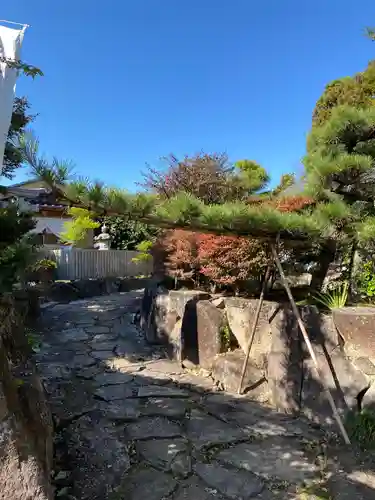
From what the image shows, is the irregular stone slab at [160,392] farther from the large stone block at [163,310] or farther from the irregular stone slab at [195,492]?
the irregular stone slab at [195,492]

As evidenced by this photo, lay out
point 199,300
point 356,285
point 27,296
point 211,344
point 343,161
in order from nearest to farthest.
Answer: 1. point 343,161
2. point 356,285
3. point 211,344
4. point 199,300
5. point 27,296

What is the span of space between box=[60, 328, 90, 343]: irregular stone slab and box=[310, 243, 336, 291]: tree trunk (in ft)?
13.2

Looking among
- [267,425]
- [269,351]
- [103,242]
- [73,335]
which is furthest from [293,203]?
[103,242]

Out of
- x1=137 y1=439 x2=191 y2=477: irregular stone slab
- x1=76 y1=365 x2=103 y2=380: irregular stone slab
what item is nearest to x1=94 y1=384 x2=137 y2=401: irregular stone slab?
x1=76 y1=365 x2=103 y2=380: irregular stone slab

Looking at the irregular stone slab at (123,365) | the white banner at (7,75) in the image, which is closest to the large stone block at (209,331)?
the irregular stone slab at (123,365)

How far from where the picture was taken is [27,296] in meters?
7.03

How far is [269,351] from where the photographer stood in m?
4.25

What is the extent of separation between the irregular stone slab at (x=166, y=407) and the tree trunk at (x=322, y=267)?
2.18 metres

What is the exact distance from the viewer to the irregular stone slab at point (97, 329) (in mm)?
6887

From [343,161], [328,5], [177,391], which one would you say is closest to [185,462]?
[177,391]

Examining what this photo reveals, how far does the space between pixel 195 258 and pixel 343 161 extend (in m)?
2.85

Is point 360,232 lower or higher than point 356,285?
higher

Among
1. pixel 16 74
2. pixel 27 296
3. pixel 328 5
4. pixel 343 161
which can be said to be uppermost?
pixel 328 5

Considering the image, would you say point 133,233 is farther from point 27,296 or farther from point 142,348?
point 142,348
